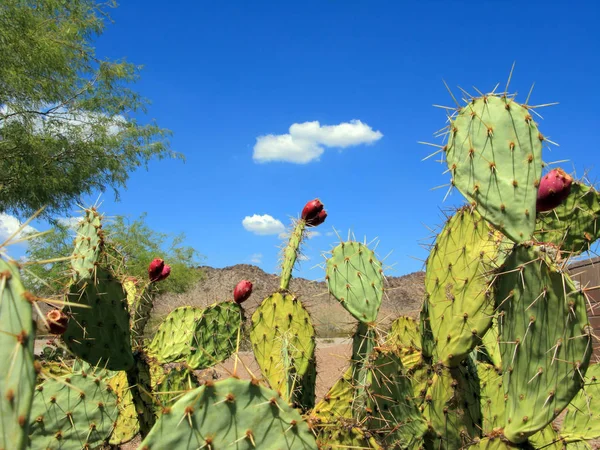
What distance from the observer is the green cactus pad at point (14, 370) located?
1061mm

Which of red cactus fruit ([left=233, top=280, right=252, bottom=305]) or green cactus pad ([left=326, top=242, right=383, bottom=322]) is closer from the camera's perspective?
green cactus pad ([left=326, top=242, right=383, bottom=322])

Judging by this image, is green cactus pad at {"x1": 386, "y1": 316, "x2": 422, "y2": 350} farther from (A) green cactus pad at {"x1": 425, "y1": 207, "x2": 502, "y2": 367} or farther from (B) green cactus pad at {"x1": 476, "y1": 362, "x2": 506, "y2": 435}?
(A) green cactus pad at {"x1": 425, "y1": 207, "x2": 502, "y2": 367}

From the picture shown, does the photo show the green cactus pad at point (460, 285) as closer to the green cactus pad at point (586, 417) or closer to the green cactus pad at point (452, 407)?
the green cactus pad at point (452, 407)

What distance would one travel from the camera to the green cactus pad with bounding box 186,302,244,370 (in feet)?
12.5

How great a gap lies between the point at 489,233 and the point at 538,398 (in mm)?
788

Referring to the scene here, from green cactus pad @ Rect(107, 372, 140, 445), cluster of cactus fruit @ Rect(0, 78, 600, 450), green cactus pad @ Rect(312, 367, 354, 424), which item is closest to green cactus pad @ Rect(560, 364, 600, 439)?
cluster of cactus fruit @ Rect(0, 78, 600, 450)

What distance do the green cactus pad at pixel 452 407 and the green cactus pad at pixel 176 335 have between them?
5.89ft

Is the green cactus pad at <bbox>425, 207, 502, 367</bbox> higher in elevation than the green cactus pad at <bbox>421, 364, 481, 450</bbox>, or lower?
higher

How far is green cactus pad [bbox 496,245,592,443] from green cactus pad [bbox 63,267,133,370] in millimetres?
1717

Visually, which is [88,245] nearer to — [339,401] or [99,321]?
[99,321]

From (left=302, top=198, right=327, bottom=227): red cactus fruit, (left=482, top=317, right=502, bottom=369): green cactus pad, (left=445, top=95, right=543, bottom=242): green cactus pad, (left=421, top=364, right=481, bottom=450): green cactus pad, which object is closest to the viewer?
(left=445, top=95, right=543, bottom=242): green cactus pad

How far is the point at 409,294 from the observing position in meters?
22.7

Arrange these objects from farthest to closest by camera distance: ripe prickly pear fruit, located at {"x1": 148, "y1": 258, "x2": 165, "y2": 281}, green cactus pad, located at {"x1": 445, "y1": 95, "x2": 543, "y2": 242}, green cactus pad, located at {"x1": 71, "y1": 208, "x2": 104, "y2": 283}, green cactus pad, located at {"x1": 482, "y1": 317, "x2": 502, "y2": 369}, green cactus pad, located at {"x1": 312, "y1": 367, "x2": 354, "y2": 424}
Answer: green cactus pad, located at {"x1": 482, "y1": 317, "x2": 502, "y2": 369} → ripe prickly pear fruit, located at {"x1": 148, "y1": 258, "x2": 165, "y2": 281} → green cactus pad, located at {"x1": 312, "y1": 367, "x2": 354, "y2": 424} → green cactus pad, located at {"x1": 71, "y1": 208, "x2": 104, "y2": 283} → green cactus pad, located at {"x1": 445, "y1": 95, "x2": 543, "y2": 242}

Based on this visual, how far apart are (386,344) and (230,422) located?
1609 mm
